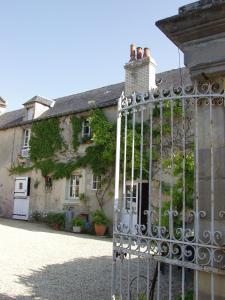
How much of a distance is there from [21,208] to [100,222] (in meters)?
5.53

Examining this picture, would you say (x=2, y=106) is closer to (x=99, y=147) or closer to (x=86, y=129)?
(x=86, y=129)

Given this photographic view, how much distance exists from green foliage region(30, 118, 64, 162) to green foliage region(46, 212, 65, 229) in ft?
10.1

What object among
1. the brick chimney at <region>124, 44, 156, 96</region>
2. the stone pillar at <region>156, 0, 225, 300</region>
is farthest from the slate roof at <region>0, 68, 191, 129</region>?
the stone pillar at <region>156, 0, 225, 300</region>

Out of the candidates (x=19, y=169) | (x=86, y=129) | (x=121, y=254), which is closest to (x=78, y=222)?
(x=86, y=129)

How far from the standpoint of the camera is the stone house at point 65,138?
13461 mm

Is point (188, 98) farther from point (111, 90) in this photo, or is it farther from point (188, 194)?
point (111, 90)

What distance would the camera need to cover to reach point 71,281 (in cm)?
521

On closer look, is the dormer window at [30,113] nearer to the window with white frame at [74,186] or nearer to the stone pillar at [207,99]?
the window with white frame at [74,186]

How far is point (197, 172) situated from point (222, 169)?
0.24 m

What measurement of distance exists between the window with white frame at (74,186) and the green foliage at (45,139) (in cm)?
175

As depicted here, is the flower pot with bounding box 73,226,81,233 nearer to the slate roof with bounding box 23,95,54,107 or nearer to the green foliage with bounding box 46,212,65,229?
the green foliage with bounding box 46,212,65,229

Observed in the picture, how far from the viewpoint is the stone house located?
44.2 ft

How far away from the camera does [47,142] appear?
52.1 feet

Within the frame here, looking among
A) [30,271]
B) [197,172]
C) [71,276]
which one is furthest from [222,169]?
[30,271]
